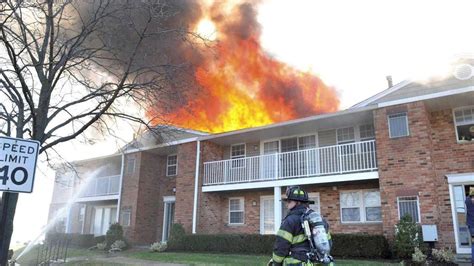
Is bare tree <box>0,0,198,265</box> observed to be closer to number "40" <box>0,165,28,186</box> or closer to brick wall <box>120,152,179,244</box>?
number "40" <box>0,165,28,186</box>

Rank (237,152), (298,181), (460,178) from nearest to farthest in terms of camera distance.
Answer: (460,178) < (298,181) < (237,152)

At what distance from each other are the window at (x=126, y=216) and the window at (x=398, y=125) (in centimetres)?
1408

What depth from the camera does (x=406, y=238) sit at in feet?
39.0

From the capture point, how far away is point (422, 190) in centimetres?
1280

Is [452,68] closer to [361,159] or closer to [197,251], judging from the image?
[361,159]

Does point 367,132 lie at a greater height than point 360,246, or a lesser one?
greater

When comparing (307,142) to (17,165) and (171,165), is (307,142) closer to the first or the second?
(171,165)

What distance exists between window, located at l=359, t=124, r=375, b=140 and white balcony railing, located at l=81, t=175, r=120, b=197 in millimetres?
14031

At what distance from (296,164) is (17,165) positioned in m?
13.0

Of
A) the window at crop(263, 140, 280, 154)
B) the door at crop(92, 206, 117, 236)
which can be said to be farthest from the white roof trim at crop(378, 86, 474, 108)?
the door at crop(92, 206, 117, 236)

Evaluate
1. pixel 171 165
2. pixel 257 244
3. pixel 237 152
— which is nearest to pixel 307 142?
pixel 237 152

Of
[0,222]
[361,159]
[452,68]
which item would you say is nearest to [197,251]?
[361,159]

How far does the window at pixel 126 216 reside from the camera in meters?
21.8

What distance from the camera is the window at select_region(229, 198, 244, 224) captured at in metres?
18.4
